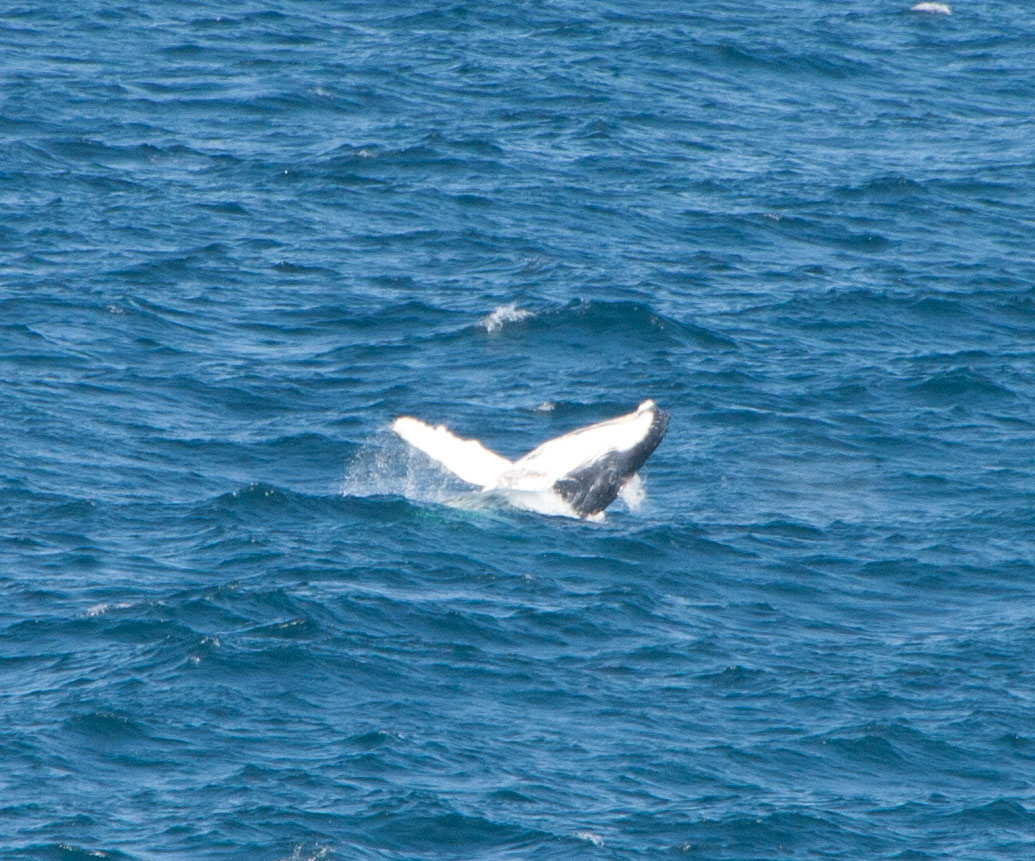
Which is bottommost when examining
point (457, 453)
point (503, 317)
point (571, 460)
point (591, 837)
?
point (591, 837)

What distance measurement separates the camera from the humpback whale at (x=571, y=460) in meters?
33.8

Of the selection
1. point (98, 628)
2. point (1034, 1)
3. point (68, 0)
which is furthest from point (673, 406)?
point (1034, 1)

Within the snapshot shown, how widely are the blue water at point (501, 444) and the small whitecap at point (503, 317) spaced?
1.46 ft

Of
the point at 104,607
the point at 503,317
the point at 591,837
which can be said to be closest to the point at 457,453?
the point at 104,607

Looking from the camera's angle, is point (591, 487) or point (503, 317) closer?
point (591, 487)

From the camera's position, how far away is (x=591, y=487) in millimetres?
35438

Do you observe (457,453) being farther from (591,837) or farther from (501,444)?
(591,837)

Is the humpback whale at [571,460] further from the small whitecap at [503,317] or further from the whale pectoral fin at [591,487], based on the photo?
the small whitecap at [503,317]

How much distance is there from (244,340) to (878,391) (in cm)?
1514

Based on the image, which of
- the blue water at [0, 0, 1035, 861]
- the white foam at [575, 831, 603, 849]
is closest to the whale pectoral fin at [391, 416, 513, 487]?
the blue water at [0, 0, 1035, 861]

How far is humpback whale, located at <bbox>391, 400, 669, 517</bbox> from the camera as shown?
3378cm

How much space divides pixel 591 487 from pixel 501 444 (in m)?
6.40

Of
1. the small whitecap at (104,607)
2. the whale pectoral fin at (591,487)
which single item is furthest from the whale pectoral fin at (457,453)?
the small whitecap at (104,607)

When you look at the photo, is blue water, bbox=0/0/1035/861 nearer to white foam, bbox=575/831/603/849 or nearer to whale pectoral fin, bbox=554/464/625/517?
white foam, bbox=575/831/603/849
